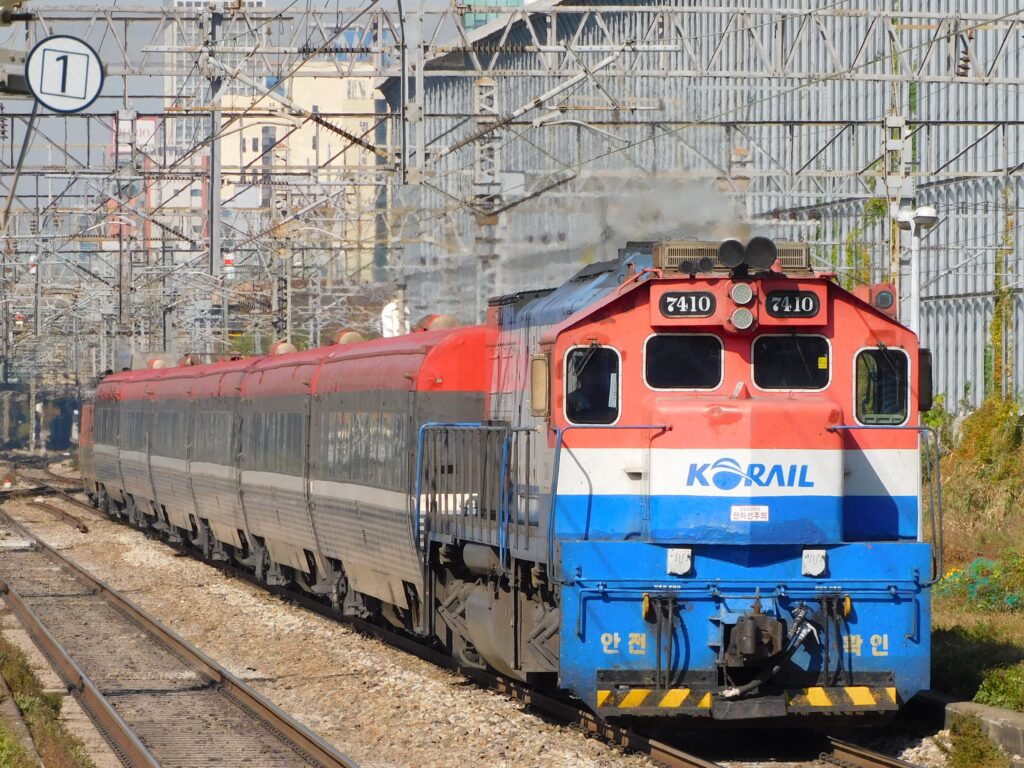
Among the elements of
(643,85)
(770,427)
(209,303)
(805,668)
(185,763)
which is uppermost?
(643,85)

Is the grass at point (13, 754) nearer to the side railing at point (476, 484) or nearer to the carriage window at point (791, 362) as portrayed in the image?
the side railing at point (476, 484)

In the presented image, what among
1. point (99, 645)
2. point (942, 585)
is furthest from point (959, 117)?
point (99, 645)

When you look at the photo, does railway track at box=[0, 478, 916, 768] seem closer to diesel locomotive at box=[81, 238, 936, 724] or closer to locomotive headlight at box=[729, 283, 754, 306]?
diesel locomotive at box=[81, 238, 936, 724]

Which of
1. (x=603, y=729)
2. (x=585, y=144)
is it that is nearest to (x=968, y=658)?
(x=603, y=729)

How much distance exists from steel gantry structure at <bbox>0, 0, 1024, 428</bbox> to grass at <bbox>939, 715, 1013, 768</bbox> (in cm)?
476

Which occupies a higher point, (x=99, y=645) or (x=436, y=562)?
(x=436, y=562)

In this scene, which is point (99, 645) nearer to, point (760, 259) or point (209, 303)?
point (760, 259)

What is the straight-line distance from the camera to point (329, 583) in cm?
1780

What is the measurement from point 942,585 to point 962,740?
6.78m

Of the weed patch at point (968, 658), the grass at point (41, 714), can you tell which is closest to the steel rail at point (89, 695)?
the grass at point (41, 714)

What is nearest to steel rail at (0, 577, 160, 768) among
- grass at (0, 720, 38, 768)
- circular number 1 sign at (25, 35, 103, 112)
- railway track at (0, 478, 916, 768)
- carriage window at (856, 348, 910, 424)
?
grass at (0, 720, 38, 768)

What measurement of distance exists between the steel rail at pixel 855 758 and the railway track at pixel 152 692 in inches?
118

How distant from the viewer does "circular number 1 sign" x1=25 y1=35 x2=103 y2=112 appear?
1222 centimetres

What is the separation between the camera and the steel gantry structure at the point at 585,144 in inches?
831
